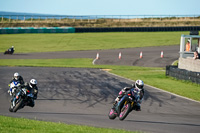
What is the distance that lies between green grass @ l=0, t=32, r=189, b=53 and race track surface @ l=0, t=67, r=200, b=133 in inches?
1177

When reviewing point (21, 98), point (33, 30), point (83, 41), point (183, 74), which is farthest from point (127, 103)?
point (33, 30)

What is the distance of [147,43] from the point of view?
201 ft

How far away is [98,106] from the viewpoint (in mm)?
17453

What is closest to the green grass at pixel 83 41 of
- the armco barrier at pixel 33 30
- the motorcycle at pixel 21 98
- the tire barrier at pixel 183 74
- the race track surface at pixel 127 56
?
the armco barrier at pixel 33 30

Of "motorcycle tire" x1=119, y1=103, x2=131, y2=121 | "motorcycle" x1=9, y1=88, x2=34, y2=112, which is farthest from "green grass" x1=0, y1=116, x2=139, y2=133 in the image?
"motorcycle" x1=9, y1=88, x2=34, y2=112

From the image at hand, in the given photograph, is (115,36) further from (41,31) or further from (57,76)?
(57,76)

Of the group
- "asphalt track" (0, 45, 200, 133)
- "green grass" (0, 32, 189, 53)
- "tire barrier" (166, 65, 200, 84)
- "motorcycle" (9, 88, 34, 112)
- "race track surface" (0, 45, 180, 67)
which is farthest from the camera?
"green grass" (0, 32, 189, 53)

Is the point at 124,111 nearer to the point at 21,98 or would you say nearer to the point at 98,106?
the point at 98,106

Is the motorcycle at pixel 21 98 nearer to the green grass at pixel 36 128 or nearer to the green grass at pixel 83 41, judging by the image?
the green grass at pixel 36 128

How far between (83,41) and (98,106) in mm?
46175

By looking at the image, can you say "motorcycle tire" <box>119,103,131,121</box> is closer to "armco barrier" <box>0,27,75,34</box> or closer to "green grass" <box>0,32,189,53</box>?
"green grass" <box>0,32,189,53</box>

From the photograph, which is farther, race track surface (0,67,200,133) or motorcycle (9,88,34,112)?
motorcycle (9,88,34,112)

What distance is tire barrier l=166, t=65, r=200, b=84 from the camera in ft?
81.5

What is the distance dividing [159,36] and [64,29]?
1809 cm
